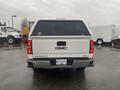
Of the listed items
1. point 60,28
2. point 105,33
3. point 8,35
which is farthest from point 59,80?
point 105,33

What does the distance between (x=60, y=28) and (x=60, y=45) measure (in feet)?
2.87

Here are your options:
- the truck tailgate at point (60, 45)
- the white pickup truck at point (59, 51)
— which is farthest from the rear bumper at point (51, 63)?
the truck tailgate at point (60, 45)

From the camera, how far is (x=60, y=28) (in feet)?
25.0

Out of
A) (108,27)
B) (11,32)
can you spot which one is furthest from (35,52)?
(108,27)

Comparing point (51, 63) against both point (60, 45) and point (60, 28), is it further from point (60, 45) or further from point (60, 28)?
point (60, 28)

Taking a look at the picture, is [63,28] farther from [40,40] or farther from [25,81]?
[25,81]

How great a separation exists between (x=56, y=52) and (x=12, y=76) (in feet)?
7.36

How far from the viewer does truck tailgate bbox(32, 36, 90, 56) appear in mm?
6848

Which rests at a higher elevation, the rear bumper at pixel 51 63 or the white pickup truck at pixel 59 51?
the white pickup truck at pixel 59 51

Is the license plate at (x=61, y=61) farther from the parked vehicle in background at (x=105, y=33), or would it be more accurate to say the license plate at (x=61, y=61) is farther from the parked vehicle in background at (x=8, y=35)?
the parked vehicle in background at (x=105, y=33)

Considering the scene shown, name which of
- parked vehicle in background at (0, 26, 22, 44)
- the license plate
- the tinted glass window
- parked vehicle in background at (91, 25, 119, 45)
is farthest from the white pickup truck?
parked vehicle in background at (91, 25, 119, 45)

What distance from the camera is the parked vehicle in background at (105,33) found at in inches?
1122

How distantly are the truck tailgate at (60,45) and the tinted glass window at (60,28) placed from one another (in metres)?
0.59

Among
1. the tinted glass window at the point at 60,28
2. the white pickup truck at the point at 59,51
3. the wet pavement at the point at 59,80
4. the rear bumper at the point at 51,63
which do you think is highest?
the tinted glass window at the point at 60,28
